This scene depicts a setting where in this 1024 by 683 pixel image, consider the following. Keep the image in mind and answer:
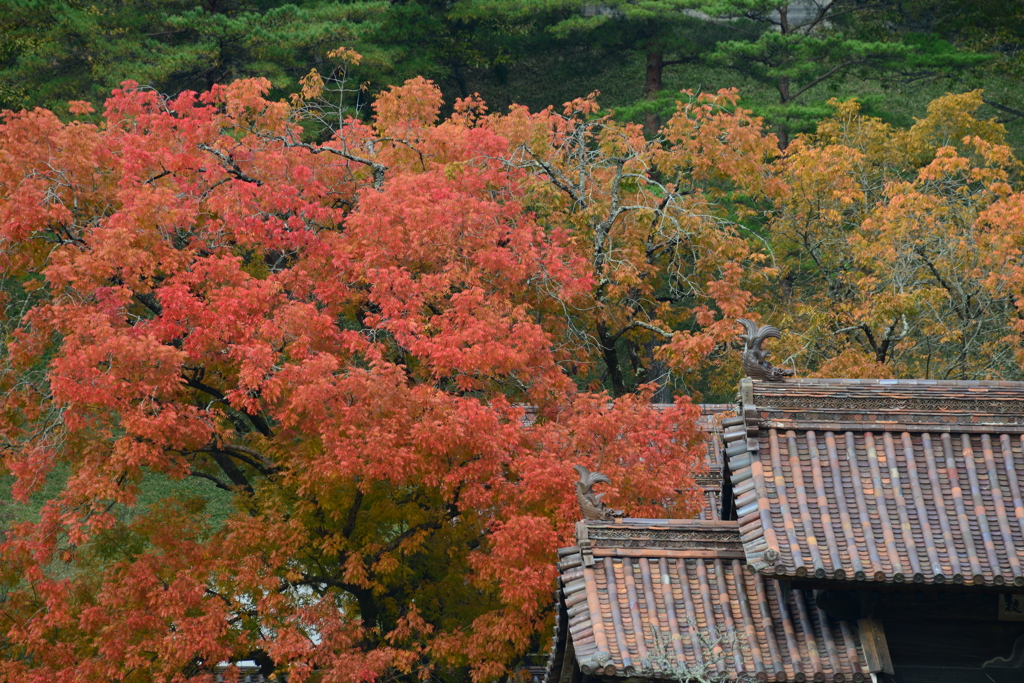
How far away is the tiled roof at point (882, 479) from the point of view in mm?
10047

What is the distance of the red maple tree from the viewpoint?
1532 cm

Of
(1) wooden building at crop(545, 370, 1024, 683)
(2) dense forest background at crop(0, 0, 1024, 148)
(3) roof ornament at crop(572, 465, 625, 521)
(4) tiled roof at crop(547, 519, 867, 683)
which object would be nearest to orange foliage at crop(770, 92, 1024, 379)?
(2) dense forest background at crop(0, 0, 1024, 148)

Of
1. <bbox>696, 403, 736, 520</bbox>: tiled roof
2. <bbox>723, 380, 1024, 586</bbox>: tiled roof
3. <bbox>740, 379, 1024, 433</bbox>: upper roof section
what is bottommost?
<bbox>696, 403, 736, 520</bbox>: tiled roof

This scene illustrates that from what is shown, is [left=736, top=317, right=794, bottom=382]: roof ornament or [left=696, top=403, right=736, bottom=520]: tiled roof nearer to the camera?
[left=736, top=317, right=794, bottom=382]: roof ornament

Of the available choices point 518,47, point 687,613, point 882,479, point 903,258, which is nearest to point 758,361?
point 882,479

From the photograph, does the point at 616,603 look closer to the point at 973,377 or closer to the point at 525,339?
the point at 525,339

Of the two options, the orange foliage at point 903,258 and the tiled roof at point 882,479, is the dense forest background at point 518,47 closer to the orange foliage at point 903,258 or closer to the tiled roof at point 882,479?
the orange foliage at point 903,258

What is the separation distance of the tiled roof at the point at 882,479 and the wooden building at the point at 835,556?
0.05 feet

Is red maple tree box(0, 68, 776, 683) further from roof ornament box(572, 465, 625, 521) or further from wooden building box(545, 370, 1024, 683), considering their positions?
wooden building box(545, 370, 1024, 683)

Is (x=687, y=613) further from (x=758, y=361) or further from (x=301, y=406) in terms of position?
(x=301, y=406)

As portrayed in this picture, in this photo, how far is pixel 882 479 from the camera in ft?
35.2

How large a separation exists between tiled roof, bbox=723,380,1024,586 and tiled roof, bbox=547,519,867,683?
2.80ft

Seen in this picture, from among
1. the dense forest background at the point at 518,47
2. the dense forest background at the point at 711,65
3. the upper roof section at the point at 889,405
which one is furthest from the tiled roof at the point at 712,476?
the dense forest background at the point at 518,47

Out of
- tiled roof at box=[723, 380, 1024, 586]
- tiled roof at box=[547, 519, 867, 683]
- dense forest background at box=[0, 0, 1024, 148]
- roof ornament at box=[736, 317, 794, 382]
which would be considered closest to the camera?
tiled roof at box=[723, 380, 1024, 586]
